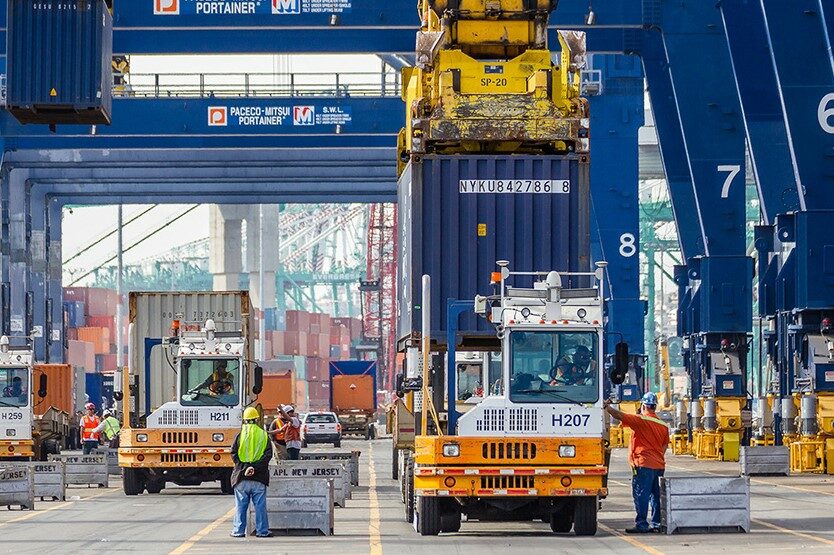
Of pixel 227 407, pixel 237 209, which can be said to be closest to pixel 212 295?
pixel 227 407

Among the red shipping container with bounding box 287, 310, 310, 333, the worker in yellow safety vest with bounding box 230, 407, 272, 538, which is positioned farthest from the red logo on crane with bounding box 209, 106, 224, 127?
the red shipping container with bounding box 287, 310, 310, 333

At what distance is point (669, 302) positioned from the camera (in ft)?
642

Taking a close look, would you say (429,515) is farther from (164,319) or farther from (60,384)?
(60,384)

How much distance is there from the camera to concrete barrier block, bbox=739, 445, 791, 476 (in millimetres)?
35125

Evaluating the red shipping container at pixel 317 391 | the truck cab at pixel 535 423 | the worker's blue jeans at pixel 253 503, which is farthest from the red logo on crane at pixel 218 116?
the red shipping container at pixel 317 391

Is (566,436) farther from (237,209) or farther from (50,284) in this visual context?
(237,209)

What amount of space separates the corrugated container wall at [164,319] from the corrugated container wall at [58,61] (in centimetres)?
341

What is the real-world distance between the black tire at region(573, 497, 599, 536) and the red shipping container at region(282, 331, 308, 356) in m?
136

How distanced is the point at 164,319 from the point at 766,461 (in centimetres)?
1224

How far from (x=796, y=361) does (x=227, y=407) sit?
476 inches

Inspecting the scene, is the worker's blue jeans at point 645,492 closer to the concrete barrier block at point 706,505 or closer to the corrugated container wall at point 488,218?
the concrete barrier block at point 706,505

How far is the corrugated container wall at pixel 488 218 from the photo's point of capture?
75.6ft

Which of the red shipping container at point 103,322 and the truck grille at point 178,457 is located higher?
the red shipping container at point 103,322

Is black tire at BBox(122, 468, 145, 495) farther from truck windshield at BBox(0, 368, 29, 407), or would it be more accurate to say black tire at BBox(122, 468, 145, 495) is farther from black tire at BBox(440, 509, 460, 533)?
black tire at BBox(440, 509, 460, 533)
